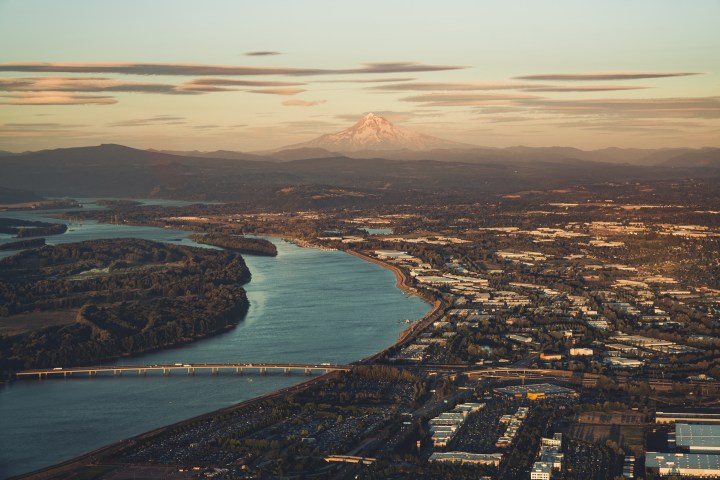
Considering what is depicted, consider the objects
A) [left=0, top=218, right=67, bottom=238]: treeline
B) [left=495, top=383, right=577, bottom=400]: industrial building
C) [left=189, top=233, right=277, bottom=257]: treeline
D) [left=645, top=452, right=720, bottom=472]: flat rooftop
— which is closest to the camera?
[left=645, top=452, right=720, bottom=472]: flat rooftop

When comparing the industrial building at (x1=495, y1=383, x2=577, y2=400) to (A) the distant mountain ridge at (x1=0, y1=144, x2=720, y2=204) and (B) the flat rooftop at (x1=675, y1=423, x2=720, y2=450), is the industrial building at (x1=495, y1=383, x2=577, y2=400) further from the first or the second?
(A) the distant mountain ridge at (x1=0, y1=144, x2=720, y2=204)

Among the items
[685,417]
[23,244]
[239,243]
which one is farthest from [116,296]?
[685,417]

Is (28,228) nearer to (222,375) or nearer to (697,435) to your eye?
(222,375)

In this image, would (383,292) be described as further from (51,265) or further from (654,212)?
(654,212)

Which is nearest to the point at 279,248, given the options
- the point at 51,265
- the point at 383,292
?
the point at 51,265

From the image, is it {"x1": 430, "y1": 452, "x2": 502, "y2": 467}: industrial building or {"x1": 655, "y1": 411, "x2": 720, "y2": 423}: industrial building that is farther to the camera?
{"x1": 655, "y1": 411, "x2": 720, "y2": 423}: industrial building

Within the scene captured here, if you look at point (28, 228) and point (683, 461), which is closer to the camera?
point (683, 461)

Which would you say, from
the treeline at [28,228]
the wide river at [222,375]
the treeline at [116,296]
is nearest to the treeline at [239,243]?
the treeline at [116,296]

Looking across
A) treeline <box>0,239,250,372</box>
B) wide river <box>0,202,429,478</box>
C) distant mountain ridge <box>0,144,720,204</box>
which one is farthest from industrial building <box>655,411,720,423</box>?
distant mountain ridge <box>0,144,720,204</box>
